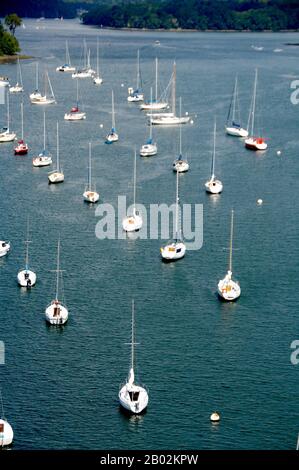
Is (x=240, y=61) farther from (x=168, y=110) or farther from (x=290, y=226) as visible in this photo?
(x=290, y=226)

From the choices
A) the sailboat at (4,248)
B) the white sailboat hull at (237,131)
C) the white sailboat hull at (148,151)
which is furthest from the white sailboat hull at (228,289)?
the white sailboat hull at (237,131)

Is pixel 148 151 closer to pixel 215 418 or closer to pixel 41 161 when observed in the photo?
pixel 41 161

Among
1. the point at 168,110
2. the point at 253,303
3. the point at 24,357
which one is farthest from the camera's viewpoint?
the point at 168,110

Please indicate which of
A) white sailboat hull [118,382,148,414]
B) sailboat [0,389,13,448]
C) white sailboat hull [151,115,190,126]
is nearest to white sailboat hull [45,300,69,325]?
white sailboat hull [118,382,148,414]

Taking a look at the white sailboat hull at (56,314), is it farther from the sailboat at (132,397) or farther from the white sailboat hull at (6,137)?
the white sailboat hull at (6,137)

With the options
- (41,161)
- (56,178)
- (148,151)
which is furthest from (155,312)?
(148,151)

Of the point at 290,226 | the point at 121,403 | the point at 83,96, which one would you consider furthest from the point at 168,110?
the point at 121,403

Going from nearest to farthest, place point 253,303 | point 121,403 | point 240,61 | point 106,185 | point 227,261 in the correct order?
point 121,403
point 253,303
point 227,261
point 106,185
point 240,61

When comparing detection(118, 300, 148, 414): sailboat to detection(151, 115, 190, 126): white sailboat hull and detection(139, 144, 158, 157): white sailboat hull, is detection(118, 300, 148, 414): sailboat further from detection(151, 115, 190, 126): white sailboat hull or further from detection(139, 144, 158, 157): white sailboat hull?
detection(151, 115, 190, 126): white sailboat hull
